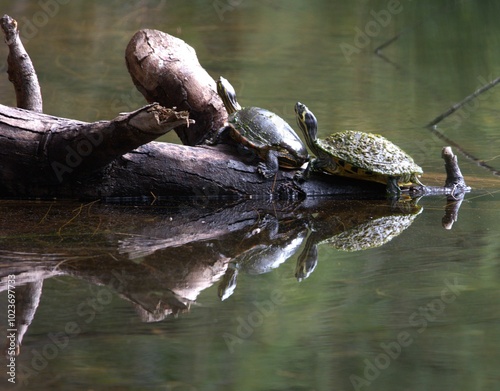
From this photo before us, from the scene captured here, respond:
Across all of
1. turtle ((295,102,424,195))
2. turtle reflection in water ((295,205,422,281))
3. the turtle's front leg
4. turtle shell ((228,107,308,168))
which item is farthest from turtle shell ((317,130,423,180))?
the turtle's front leg

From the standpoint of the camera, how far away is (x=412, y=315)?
2.49 m

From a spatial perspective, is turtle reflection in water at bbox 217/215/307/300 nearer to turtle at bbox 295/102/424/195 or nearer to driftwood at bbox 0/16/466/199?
driftwood at bbox 0/16/466/199

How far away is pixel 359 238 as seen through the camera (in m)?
3.46

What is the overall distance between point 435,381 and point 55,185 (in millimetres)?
2498

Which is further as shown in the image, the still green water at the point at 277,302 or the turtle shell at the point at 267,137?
the turtle shell at the point at 267,137

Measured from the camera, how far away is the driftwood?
12.2 ft

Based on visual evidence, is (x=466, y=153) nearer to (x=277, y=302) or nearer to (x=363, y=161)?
(x=363, y=161)

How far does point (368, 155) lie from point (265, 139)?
1.70ft

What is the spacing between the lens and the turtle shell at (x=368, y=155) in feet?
13.5

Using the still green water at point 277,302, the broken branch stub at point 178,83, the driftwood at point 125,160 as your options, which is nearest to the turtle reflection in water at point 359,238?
the still green water at point 277,302

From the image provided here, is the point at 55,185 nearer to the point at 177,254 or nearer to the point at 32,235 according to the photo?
the point at 32,235

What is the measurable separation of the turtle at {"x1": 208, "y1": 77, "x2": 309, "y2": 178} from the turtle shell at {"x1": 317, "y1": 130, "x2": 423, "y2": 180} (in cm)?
15

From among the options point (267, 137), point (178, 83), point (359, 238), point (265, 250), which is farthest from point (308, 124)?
point (265, 250)

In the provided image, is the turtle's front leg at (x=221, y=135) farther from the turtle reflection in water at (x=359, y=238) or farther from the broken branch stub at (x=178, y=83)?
the turtle reflection in water at (x=359, y=238)
